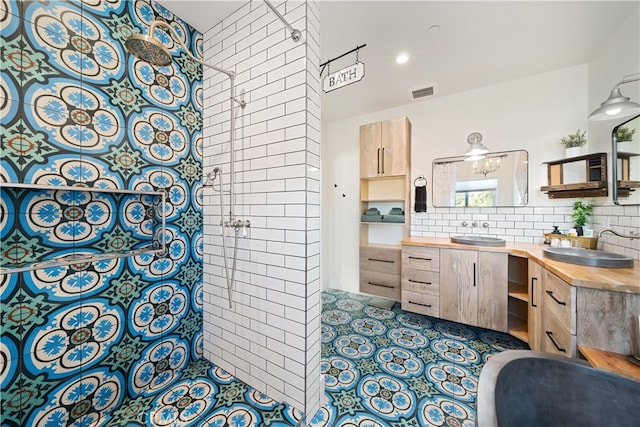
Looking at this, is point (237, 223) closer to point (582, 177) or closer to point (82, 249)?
point (82, 249)

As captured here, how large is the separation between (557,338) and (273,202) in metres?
1.92

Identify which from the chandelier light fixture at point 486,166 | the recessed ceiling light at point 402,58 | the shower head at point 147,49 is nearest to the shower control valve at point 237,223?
the shower head at point 147,49

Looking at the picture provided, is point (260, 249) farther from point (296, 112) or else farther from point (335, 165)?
point (335, 165)

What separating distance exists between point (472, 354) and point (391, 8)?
278 cm

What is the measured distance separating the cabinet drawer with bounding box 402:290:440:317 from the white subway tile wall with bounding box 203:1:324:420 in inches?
54.2

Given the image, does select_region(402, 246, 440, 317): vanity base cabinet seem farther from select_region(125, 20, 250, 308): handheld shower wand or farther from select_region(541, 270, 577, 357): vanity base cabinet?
select_region(125, 20, 250, 308): handheld shower wand

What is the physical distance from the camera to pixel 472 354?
193cm

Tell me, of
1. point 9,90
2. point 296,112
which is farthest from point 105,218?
point 296,112

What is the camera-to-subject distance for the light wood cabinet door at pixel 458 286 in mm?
2145

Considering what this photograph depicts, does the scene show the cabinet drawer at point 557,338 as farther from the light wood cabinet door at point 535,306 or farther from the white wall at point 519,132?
the white wall at point 519,132

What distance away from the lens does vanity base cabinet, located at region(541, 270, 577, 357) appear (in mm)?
1194

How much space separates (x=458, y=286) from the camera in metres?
2.20

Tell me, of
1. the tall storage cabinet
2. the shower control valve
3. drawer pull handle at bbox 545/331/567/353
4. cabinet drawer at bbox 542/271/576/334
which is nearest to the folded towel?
the tall storage cabinet

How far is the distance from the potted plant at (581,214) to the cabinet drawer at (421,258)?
1.18 metres
